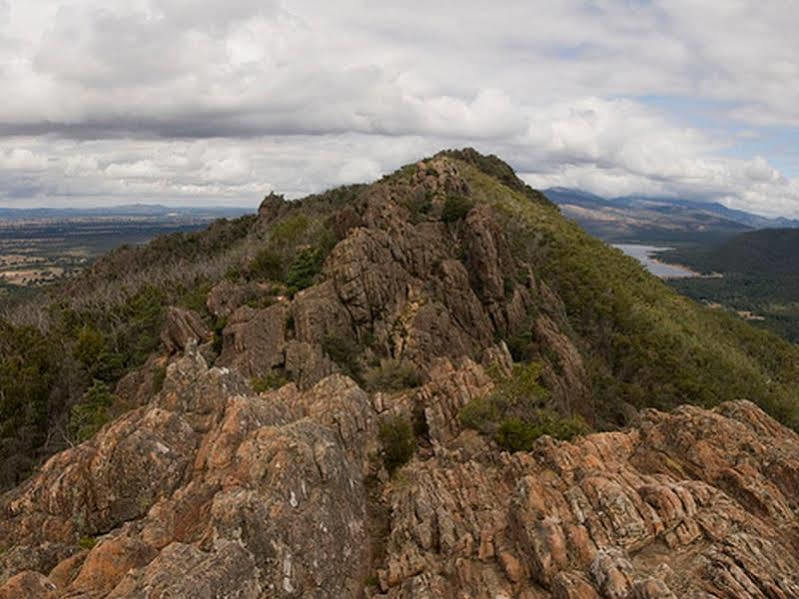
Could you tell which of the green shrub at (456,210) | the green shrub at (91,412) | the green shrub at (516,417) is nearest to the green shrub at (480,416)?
the green shrub at (516,417)

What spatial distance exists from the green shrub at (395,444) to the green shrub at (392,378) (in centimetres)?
1068

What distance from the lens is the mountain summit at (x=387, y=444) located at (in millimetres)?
22312

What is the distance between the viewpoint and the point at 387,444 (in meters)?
38.2

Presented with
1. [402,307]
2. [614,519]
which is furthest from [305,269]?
[614,519]

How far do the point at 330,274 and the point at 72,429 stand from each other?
29.9 m

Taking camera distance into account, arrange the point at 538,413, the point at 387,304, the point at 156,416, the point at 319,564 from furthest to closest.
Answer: the point at 387,304 < the point at 538,413 < the point at 156,416 < the point at 319,564

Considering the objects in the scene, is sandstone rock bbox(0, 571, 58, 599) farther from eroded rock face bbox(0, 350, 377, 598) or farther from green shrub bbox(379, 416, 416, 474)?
green shrub bbox(379, 416, 416, 474)

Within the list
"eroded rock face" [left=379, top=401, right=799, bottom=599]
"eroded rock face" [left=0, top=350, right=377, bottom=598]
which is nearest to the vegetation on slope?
"eroded rock face" [left=379, top=401, right=799, bottom=599]

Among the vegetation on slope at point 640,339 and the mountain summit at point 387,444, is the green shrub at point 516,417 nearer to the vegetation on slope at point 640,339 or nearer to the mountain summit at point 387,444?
the mountain summit at point 387,444

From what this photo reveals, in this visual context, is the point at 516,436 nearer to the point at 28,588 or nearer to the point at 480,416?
the point at 480,416

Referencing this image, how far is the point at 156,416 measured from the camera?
29109 mm

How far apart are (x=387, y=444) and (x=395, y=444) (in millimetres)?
564

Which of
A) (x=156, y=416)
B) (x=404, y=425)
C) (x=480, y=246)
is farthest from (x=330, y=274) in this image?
(x=156, y=416)

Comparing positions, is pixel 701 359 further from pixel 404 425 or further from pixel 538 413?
pixel 404 425
